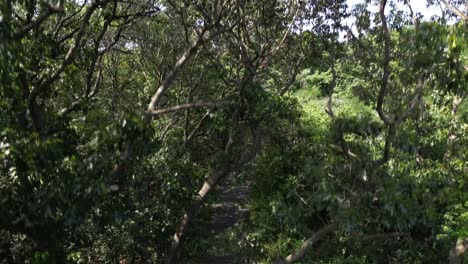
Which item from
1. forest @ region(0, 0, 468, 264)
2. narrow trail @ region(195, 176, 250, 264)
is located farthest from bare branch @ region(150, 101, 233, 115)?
narrow trail @ region(195, 176, 250, 264)

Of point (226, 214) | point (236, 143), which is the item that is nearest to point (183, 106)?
point (236, 143)

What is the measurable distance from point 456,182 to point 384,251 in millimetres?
2732

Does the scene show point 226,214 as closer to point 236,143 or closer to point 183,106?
point 236,143

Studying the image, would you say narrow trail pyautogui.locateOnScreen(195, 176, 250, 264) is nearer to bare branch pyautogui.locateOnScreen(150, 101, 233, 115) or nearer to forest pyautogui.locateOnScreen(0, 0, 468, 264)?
forest pyautogui.locateOnScreen(0, 0, 468, 264)

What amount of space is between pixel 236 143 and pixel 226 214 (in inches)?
350

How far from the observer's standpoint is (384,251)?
33.2 feet

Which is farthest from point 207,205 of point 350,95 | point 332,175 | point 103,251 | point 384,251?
point 350,95

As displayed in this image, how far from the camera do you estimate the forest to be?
16.9 ft

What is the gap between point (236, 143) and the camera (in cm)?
1012

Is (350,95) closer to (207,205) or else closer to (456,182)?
(207,205)

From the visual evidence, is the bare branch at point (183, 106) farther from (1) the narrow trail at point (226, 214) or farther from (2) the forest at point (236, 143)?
(1) the narrow trail at point (226, 214)

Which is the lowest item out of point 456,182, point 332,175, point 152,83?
point 456,182

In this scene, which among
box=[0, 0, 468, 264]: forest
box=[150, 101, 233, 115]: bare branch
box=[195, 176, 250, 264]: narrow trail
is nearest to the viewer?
box=[0, 0, 468, 264]: forest

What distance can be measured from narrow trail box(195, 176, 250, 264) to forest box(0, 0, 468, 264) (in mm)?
225
